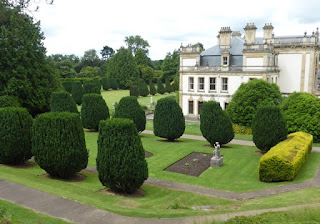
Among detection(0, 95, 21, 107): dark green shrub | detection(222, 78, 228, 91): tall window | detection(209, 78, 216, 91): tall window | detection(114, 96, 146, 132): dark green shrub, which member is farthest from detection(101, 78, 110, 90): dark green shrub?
detection(114, 96, 146, 132): dark green shrub

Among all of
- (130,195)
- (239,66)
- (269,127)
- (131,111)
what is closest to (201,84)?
(239,66)

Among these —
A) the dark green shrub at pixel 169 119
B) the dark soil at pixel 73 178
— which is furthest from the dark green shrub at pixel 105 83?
the dark soil at pixel 73 178

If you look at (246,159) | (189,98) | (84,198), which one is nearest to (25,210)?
(84,198)

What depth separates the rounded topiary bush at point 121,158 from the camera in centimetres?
1235

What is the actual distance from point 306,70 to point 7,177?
124ft

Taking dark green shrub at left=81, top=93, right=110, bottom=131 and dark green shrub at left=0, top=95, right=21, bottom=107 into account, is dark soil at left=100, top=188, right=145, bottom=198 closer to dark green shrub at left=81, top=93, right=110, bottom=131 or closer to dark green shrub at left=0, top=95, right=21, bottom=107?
dark green shrub at left=81, top=93, right=110, bottom=131

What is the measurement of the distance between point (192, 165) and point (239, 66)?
2140 centimetres

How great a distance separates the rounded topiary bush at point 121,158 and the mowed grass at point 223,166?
3.76 m

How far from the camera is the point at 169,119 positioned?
2416cm

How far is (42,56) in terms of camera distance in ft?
105

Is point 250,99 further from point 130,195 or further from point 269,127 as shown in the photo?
point 130,195

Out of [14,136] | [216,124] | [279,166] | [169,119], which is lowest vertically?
[279,166]

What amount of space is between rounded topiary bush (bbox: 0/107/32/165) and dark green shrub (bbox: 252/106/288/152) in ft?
47.5

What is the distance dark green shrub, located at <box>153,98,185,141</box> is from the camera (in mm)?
24188
